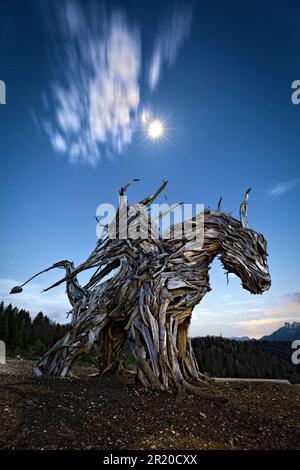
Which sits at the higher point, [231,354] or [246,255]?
[246,255]

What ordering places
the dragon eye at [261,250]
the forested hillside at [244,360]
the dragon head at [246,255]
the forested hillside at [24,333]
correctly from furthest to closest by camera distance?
the forested hillside at [24,333] → the forested hillside at [244,360] → the dragon eye at [261,250] → the dragon head at [246,255]

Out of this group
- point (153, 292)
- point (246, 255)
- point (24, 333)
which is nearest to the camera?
point (153, 292)

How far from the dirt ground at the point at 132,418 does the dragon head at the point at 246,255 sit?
234cm

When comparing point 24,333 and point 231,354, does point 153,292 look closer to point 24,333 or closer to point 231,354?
point 231,354

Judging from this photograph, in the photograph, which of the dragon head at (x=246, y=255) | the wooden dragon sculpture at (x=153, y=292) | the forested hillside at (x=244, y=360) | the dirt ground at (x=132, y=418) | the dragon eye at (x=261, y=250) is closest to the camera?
the dirt ground at (x=132, y=418)

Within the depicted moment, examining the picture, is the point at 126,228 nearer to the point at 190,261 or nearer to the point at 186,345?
the point at 190,261

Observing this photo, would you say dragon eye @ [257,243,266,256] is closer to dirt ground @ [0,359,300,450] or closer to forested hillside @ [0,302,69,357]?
dirt ground @ [0,359,300,450]

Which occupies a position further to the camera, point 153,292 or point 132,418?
point 153,292

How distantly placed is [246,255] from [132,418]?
431 centimetres

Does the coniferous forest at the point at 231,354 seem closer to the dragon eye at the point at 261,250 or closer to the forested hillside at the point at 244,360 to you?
the forested hillside at the point at 244,360

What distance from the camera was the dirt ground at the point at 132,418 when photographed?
3.29m

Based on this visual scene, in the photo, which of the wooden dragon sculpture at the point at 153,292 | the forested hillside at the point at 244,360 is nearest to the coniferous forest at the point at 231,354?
the forested hillside at the point at 244,360

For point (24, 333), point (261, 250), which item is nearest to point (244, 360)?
point (261, 250)

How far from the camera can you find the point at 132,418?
3.97m
